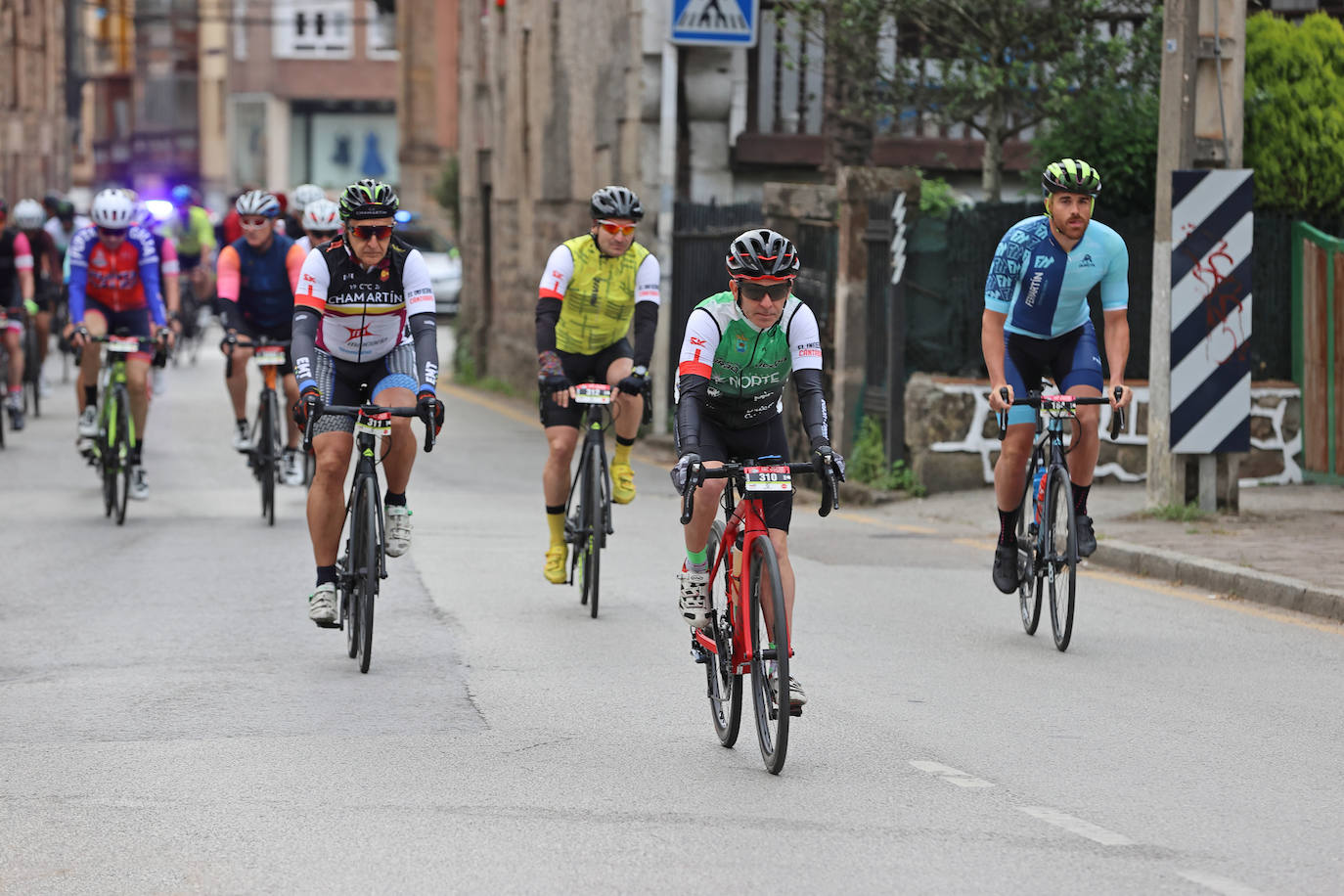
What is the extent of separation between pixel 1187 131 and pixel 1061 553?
474 cm

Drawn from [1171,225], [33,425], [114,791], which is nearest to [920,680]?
[114,791]

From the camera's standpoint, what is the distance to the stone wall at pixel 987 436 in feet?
51.0

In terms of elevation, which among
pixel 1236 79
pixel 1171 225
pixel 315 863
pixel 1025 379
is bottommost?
pixel 315 863

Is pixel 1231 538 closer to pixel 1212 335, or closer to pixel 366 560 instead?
pixel 1212 335

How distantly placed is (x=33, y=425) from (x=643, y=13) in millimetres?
7347

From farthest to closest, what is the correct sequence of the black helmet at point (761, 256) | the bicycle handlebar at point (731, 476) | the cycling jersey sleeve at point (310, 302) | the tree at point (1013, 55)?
the tree at point (1013, 55)
the cycling jersey sleeve at point (310, 302)
the black helmet at point (761, 256)
the bicycle handlebar at point (731, 476)

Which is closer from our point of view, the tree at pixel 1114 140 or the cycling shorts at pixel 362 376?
the cycling shorts at pixel 362 376

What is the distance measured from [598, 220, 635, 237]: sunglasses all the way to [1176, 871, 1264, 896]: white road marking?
5.64 m

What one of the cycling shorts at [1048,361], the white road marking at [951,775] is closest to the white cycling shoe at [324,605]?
the white road marking at [951,775]

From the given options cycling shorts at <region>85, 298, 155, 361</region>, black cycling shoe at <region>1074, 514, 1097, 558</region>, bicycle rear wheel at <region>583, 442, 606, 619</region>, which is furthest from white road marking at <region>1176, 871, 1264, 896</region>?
Result: cycling shorts at <region>85, 298, 155, 361</region>

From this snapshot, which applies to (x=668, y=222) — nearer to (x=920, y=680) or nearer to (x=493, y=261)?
(x=493, y=261)

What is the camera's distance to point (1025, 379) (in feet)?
33.0

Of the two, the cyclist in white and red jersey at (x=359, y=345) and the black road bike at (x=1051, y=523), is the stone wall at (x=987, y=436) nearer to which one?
the black road bike at (x=1051, y=523)

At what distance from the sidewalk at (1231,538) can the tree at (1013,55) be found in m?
3.31
